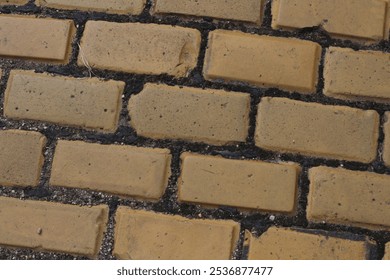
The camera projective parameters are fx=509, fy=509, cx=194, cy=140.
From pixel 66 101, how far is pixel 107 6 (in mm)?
224

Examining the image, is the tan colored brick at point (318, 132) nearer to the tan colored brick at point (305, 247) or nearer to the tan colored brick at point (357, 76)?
the tan colored brick at point (357, 76)

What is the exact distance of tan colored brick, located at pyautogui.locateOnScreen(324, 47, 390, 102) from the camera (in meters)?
1.03

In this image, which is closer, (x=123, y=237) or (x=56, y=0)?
(x=123, y=237)

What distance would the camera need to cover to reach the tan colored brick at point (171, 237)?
3.22 ft

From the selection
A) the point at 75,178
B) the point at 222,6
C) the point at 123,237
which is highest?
the point at 222,6

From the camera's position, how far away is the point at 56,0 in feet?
3.59

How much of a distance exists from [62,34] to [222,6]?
1.12 ft

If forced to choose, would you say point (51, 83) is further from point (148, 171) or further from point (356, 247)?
point (356, 247)

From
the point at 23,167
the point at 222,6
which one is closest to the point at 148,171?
the point at 23,167

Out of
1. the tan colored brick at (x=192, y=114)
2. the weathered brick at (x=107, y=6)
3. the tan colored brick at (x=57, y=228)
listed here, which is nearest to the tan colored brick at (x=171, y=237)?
the tan colored brick at (x=57, y=228)

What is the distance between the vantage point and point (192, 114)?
102 centimetres

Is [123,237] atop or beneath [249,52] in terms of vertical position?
beneath

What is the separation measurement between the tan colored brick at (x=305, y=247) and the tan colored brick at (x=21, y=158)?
0.44 m

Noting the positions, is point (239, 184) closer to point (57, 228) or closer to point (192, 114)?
point (192, 114)
